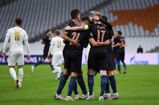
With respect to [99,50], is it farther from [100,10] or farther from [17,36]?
[100,10]

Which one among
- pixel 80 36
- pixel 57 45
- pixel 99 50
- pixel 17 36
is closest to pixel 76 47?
pixel 80 36

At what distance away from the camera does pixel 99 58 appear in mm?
7391

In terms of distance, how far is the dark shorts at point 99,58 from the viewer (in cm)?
735

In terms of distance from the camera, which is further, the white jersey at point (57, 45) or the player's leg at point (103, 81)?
the white jersey at point (57, 45)

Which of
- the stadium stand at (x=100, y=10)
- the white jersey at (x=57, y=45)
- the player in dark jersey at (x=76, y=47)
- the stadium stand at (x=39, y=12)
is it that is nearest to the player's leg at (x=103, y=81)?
the player in dark jersey at (x=76, y=47)

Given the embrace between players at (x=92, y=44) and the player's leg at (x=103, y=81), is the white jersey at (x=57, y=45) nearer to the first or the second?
the embrace between players at (x=92, y=44)

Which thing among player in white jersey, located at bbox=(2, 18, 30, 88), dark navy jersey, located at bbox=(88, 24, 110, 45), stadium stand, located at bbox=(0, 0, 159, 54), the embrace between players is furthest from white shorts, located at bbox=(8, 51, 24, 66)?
stadium stand, located at bbox=(0, 0, 159, 54)

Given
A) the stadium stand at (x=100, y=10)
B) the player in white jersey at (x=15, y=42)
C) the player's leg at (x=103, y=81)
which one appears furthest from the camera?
the stadium stand at (x=100, y=10)

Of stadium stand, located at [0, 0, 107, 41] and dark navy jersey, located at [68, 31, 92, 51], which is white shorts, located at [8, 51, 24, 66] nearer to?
dark navy jersey, located at [68, 31, 92, 51]

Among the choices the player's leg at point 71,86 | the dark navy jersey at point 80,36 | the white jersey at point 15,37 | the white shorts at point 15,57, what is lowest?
the player's leg at point 71,86

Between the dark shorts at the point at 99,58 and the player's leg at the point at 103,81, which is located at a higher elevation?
the dark shorts at the point at 99,58

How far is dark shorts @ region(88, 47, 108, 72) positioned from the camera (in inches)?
289

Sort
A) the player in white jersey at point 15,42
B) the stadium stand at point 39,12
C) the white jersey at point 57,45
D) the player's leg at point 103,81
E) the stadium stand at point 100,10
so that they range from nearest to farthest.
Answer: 1. the player's leg at point 103,81
2. the player in white jersey at point 15,42
3. the white jersey at point 57,45
4. the stadium stand at point 100,10
5. the stadium stand at point 39,12

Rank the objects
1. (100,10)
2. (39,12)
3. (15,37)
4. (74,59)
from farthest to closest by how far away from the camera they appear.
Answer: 1. (39,12)
2. (100,10)
3. (15,37)
4. (74,59)
